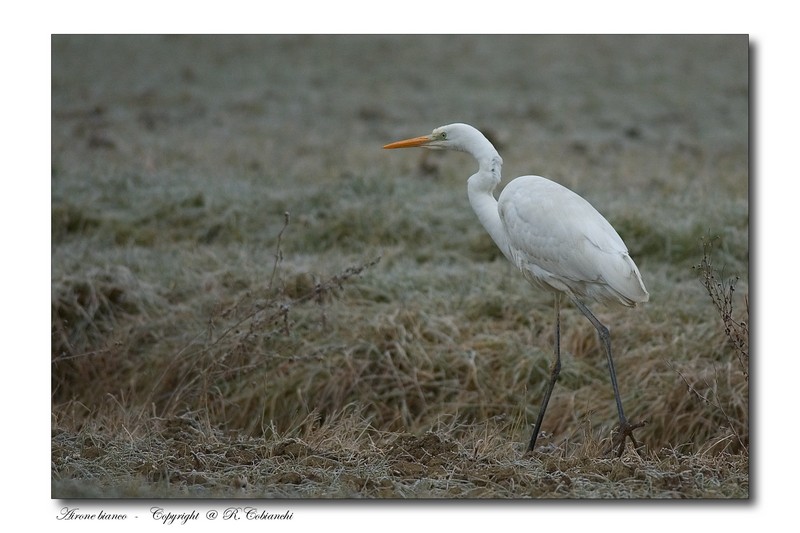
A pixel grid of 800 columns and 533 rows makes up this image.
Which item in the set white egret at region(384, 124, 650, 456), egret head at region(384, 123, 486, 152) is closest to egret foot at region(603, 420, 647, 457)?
white egret at region(384, 124, 650, 456)

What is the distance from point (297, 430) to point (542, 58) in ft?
9.77

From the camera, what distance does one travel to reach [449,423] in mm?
3654

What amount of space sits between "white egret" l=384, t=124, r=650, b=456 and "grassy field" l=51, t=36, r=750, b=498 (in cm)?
Answer: 42

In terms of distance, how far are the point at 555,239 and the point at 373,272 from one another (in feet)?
4.83

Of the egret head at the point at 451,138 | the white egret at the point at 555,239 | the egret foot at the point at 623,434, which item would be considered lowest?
the egret foot at the point at 623,434

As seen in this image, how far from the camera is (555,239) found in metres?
2.93

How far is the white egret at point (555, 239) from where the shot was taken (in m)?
2.86

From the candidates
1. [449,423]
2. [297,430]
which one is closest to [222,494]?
[297,430]

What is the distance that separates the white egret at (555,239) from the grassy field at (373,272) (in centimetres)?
42

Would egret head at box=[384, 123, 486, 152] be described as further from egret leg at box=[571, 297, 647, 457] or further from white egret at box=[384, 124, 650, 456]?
egret leg at box=[571, 297, 647, 457]

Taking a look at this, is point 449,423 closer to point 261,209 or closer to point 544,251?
point 544,251

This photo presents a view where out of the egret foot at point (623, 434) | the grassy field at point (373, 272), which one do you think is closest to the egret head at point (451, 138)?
the grassy field at point (373, 272)

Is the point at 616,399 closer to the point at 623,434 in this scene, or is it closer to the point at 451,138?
the point at 623,434

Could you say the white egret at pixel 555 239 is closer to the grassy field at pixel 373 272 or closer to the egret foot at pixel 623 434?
the egret foot at pixel 623 434
